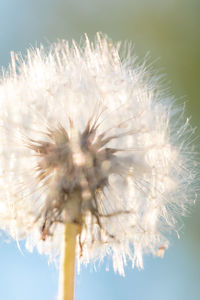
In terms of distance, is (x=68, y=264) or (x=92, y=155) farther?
(x=92, y=155)

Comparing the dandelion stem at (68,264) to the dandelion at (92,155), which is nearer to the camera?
the dandelion stem at (68,264)

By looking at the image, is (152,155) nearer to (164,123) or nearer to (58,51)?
(164,123)

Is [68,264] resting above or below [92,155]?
below

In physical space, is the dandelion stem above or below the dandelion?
below

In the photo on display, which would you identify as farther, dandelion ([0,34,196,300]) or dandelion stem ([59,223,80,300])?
dandelion ([0,34,196,300])
